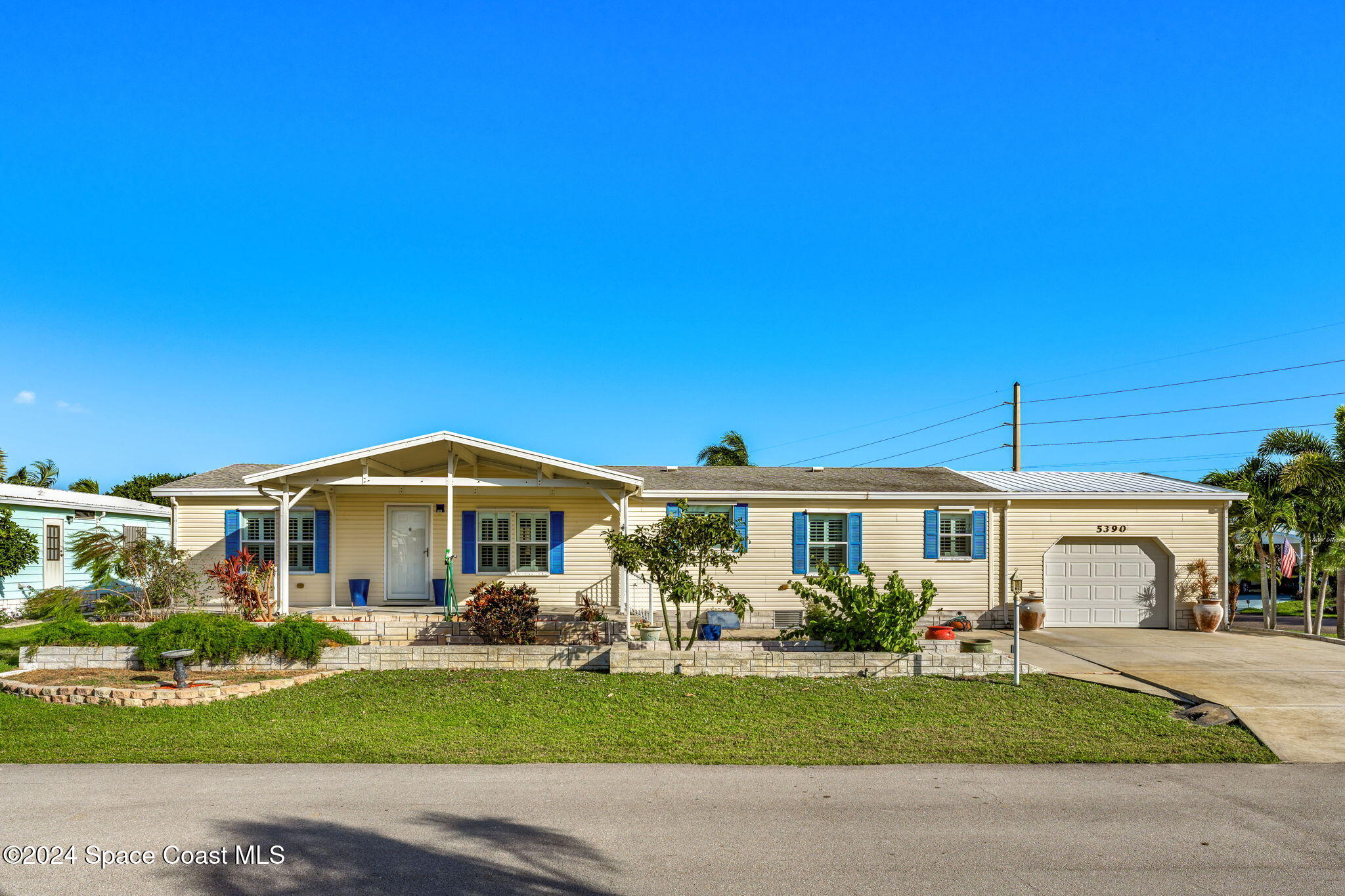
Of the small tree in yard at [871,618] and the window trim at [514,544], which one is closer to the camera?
the small tree in yard at [871,618]

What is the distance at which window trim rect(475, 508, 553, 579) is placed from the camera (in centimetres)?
1642

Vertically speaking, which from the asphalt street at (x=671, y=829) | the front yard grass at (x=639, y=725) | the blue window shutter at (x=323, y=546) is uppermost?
the blue window shutter at (x=323, y=546)

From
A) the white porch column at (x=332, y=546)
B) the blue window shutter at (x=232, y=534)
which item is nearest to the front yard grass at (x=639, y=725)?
the white porch column at (x=332, y=546)

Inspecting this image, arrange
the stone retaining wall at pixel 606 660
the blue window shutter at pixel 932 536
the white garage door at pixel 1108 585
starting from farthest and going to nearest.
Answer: the white garage door at pixel 1108 585 < the blue window shutter at pixel 932 536 < the stone retaining wall at pixel 606 660

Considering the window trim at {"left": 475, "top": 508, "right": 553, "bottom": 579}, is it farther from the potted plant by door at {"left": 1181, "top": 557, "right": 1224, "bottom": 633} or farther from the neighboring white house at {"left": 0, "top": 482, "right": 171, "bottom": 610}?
the potted plant by door at {"left": 1181, "top": 557, "right": 1224, "bottom": 633}

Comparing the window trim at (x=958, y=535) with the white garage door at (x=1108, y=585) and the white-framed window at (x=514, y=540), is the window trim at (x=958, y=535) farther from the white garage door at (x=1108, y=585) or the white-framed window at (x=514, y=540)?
the white-framed window at (x=514, y=540)

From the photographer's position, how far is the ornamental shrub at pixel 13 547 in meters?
16.9

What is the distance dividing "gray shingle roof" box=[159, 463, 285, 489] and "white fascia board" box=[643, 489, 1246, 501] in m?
8.85

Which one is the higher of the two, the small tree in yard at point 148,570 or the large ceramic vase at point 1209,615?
the small tree in yard at point 148,570

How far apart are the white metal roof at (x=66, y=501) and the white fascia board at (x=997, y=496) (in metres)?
13.4

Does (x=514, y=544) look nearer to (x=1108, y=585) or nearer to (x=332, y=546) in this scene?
(x=332, y=546)

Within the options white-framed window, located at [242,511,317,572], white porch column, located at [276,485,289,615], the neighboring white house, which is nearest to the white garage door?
white porch column, located at [276,485,289,615]

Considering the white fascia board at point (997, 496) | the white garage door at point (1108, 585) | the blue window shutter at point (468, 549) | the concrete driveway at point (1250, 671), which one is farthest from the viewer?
the white garage door at point (1108, 585)

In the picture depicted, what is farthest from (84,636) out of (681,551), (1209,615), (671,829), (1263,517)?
(1263,517)
